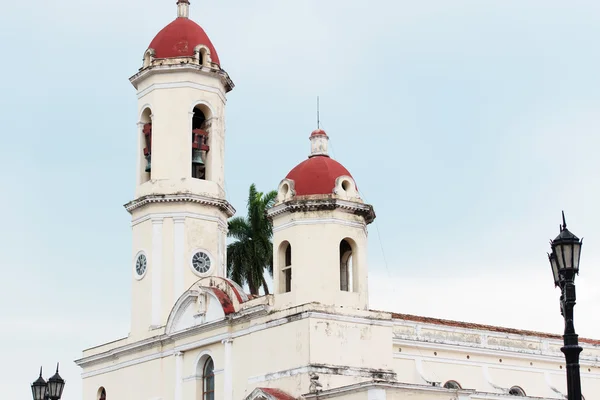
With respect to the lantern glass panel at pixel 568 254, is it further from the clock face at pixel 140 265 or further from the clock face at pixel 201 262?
the clock face at pixel 140 265

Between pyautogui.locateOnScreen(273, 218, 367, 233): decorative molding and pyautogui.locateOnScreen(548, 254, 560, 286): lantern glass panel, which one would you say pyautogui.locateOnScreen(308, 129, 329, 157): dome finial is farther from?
pyautogui.locateOnScreen(548, 254, 560, 286): lantern glass panel

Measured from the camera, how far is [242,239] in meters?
50.4

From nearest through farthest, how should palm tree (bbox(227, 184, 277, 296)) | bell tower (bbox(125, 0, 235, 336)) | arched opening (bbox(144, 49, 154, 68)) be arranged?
1. bell tower (bbox(125, 0, 235, 336))
2. arched opening (bbox(144, 49, 154, 68))
3. palm tree (bbox(227, 184, 277, 296))

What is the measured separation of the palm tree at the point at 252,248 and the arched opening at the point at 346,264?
18.5 m

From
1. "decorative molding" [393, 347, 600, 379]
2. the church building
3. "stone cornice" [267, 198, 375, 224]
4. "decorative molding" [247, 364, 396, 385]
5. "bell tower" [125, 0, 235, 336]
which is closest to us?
"decorative molding" [247, 364, 396, 385]

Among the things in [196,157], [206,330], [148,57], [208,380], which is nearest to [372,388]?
[206,330]

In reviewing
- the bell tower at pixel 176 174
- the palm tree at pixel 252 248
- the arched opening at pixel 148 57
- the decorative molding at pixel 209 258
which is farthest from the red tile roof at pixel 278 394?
the palm tree at pixel 252 248

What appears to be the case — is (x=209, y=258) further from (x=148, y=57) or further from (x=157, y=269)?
(x=148, y=57)

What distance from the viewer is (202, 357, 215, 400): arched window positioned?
107 feet

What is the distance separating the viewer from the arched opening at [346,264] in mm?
30648

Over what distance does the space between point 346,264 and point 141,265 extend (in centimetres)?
931

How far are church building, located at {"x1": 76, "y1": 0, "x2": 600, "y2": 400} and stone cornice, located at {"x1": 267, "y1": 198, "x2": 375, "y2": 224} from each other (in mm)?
41

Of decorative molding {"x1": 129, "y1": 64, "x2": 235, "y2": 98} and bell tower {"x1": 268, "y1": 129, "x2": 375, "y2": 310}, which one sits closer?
bell tower {"x1": 268, "y1": 129, "x2": 375, "y2": 310}

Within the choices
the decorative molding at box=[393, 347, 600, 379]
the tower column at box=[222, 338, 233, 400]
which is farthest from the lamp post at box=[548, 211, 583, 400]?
the decorative molding at box=[393, 347, 600, 379]
